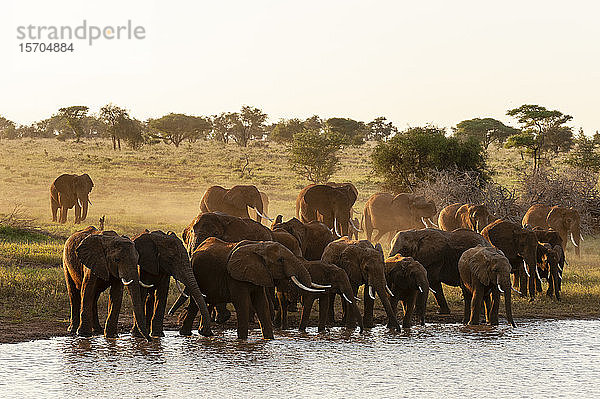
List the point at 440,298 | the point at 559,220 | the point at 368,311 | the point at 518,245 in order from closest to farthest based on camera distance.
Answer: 1. the point at 368,311
2. the point at 440,298
3. the point at 518,245
4. the point at 559,220

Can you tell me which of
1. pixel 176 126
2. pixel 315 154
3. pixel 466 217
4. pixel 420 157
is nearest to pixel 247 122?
pixel 176 126

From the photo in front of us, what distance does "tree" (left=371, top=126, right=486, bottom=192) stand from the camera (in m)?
40.2

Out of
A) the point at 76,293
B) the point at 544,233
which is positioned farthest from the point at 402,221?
the point at 76,293

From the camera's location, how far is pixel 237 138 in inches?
3920

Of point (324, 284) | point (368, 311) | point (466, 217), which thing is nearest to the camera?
point (324, 284)

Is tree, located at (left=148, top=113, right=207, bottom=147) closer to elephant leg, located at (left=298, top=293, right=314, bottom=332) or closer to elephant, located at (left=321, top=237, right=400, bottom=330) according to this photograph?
elephant, located at (left=321, top=237, right=400, bottom=330)

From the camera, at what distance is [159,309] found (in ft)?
44.4

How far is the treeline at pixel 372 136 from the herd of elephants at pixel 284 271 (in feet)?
61.7

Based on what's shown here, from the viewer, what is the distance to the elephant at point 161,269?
1315 cm

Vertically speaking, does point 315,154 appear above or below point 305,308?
above

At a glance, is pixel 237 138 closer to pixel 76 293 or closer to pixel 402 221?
pixel 402 221

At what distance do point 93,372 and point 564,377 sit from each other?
5.44 m

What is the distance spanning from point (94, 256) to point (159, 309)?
1338 mm

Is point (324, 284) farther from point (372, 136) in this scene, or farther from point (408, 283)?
point (372, 136)
